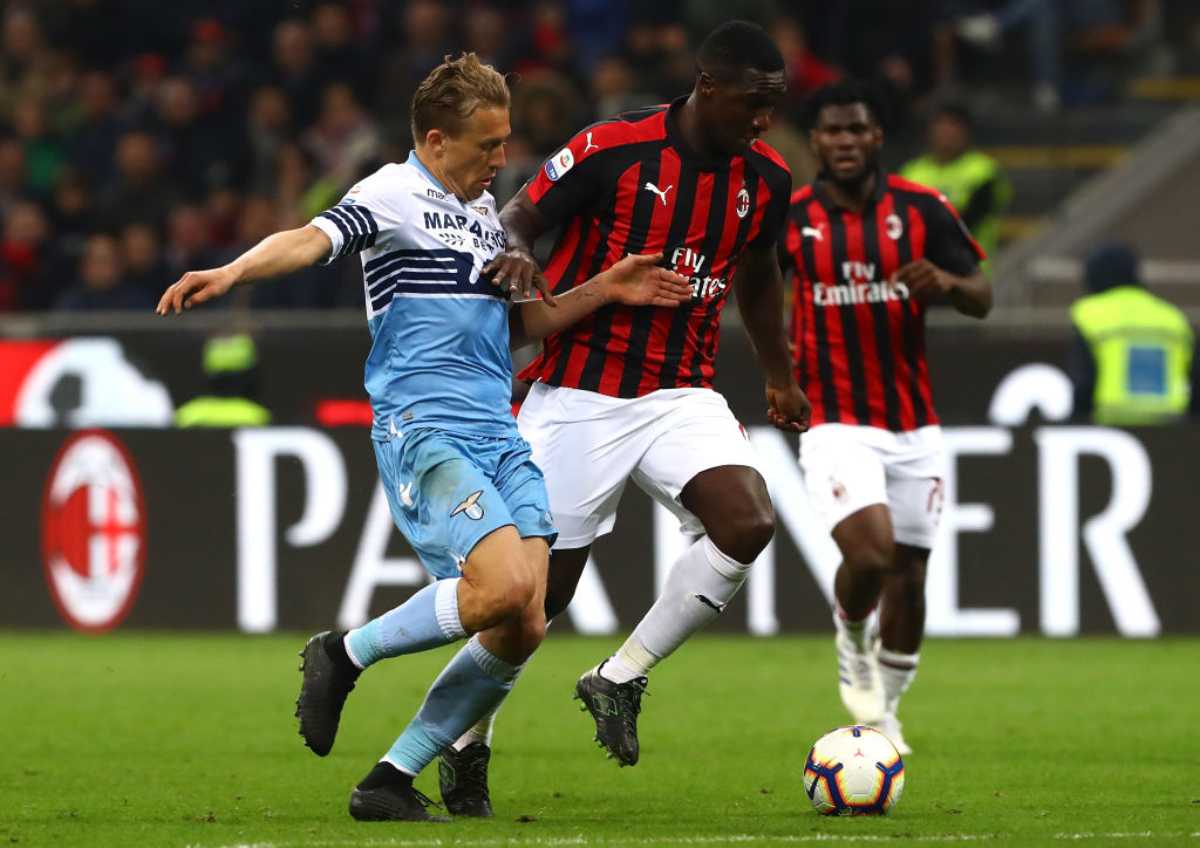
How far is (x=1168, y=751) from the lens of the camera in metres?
7.82

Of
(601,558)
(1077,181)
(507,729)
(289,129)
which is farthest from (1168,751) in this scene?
(289,129)

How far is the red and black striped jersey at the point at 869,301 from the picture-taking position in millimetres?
8133

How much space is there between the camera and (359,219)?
5832 millimetres

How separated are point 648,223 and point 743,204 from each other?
29cm

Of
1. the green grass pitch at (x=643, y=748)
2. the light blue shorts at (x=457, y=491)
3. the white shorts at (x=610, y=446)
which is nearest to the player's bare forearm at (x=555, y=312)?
the white shorts at (x=610, y=446)

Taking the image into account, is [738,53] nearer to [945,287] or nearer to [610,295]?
[610,295]

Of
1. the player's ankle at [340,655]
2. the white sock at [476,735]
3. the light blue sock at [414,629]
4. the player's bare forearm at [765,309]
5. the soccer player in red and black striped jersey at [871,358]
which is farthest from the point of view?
the soccer player in red and black striped jersey at [871,358]

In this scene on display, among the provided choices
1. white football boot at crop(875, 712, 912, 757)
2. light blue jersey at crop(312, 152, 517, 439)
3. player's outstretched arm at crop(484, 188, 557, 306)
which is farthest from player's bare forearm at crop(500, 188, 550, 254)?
white football boot at crop(875, 712, 912, 757)

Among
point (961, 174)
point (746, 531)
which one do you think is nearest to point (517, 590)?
point (746, 531)

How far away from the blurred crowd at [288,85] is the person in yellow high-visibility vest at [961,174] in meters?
1.13

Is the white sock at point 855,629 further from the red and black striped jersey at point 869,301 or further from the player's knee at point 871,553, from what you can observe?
the red and black striped jersey at point 869,301

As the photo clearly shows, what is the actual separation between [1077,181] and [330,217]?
35.0 feet

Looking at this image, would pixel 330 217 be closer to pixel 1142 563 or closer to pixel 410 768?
pixel 410 768

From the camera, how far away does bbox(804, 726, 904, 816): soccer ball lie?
20.2ft
